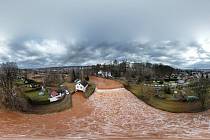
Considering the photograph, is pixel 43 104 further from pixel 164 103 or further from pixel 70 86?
pixel 164 103

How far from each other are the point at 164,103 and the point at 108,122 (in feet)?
20.6

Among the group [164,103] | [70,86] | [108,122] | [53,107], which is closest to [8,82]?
[53,107]

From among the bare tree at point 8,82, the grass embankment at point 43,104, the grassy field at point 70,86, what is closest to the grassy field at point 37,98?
the grass embankment at point 43,104

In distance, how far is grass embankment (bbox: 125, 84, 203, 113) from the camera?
19.0 m

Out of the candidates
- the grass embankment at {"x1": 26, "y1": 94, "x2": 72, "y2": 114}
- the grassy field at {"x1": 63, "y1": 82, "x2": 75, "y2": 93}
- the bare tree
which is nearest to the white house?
the grassy field at {"x1": 63, "y1": 82, "x2": 75, "y2": 93}

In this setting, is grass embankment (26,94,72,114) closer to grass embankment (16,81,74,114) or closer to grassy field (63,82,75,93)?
grass embankment (16,81,74,114)

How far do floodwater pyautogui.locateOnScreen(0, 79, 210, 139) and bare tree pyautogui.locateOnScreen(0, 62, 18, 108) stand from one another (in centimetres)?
108

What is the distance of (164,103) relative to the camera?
20.3 m

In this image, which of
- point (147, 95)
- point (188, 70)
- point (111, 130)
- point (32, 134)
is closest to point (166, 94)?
point (147, 95)

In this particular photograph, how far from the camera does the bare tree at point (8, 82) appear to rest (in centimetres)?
1829

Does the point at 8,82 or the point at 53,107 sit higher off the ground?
the point at 8,82

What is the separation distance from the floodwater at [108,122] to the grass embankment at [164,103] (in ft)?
2.00

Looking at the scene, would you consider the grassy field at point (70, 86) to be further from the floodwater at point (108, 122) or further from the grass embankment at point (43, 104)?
the floodwater at point (108, 122)

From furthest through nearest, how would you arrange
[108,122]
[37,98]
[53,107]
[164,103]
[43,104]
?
[164,103] < [37,98] < [43,104] < [53,107] < [108,122]
